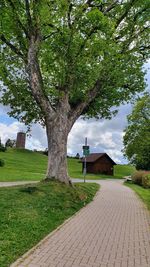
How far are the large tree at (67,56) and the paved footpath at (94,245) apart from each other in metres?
7.42

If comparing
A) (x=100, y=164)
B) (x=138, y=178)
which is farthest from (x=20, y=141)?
(x=138, y=178)

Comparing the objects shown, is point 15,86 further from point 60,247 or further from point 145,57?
point 60,247

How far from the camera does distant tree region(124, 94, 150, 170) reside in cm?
5938

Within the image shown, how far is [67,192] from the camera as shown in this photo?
1734 centimetres

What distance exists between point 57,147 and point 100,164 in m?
56.4

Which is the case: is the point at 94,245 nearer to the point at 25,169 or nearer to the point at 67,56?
the point at 67,56

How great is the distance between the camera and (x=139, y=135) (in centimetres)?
6100

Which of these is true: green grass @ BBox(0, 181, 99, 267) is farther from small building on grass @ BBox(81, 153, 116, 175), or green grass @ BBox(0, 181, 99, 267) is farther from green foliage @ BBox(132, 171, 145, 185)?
small building on grass @ BBox(81, 153, 116, 175)

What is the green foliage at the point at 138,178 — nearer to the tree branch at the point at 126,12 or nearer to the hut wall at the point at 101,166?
the hut wall at the point at 101,166

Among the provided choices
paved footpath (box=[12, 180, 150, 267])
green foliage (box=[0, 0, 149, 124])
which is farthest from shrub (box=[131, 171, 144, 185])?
paved footpath (box=[12, 180, 150, 267])

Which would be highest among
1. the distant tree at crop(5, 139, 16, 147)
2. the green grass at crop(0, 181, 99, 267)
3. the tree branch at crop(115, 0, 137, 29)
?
the distant tree at crop(5, 139, 16, 147)

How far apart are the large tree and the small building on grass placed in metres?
51.6

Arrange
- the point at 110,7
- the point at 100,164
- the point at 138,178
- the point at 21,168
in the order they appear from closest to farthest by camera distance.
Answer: the point at 110,7, the point at 138,178, the point at 21,168, the point at 100,164

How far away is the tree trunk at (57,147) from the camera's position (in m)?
18.9
